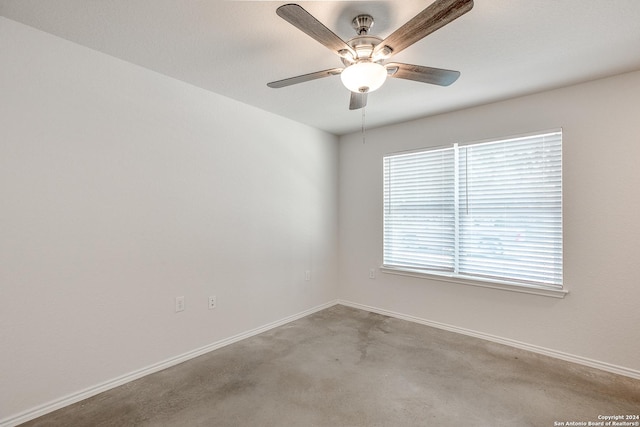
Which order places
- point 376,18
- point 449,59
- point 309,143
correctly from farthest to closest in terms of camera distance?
1. point 309,143
2. point 449,59
3. point 376,18

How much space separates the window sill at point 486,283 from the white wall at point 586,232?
49 mm

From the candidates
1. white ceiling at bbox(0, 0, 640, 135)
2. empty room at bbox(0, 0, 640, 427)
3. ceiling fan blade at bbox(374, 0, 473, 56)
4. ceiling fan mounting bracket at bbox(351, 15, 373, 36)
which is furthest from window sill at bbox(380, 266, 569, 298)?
ceiling fan mounting bracket at bbox(351, 15, 373, 36)

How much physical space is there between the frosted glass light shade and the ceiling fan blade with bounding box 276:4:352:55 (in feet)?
0.42

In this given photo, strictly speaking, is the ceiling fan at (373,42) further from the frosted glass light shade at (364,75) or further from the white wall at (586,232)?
the white wall at (586,232)

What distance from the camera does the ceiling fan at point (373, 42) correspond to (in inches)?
48.2

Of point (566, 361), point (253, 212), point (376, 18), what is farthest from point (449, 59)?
point (566, 361)

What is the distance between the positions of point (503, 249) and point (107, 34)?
3.58m

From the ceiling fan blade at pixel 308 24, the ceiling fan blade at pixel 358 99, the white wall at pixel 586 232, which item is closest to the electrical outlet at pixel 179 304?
the ceiling fan blade at pixel 358 99

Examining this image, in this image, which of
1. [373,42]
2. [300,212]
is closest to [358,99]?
[373,42]

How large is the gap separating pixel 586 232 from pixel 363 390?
7.33 ft

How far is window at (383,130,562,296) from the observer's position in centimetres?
264

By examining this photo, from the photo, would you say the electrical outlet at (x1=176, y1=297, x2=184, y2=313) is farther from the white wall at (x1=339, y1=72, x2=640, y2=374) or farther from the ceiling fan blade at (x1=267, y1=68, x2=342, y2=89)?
the white wall at (x1=339, y1=72, x2=640, y2=374)

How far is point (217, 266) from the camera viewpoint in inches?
109

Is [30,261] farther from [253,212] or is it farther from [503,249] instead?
[503,249]
